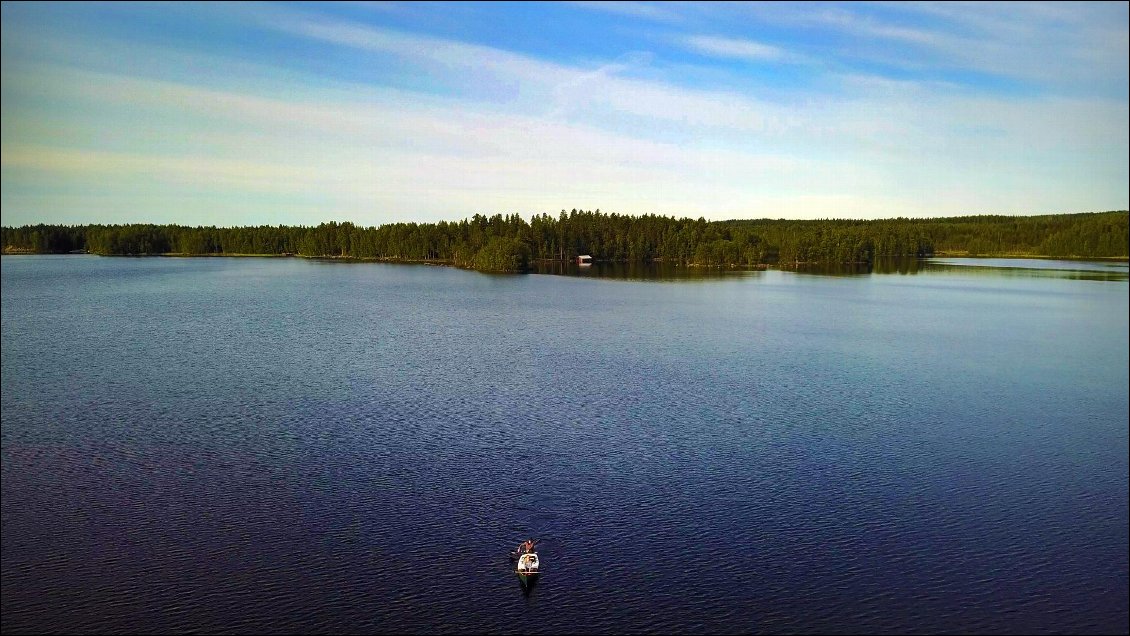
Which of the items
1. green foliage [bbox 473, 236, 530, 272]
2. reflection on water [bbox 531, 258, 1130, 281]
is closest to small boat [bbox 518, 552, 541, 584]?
reflection on water [bbox 531, 258, 1130, 281]

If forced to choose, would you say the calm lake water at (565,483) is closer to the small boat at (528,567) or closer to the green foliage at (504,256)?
the small boat at (528,567)

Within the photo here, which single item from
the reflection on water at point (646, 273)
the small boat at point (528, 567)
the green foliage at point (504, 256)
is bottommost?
the small boat at point (528, 567)

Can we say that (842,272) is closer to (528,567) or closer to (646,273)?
(646,273)

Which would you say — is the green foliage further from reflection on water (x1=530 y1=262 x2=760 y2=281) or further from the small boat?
the small boat

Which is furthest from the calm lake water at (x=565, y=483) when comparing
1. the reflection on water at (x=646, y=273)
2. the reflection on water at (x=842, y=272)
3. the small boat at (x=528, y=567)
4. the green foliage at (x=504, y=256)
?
the green foliage at (x=504, y=256)

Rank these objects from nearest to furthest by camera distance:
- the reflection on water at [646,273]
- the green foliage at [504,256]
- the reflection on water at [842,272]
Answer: the reflection on water at [842,272]
the reflection on water at [646,273]
the green foliage at [504,256]

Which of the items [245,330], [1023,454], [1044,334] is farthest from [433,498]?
[1044,334]
